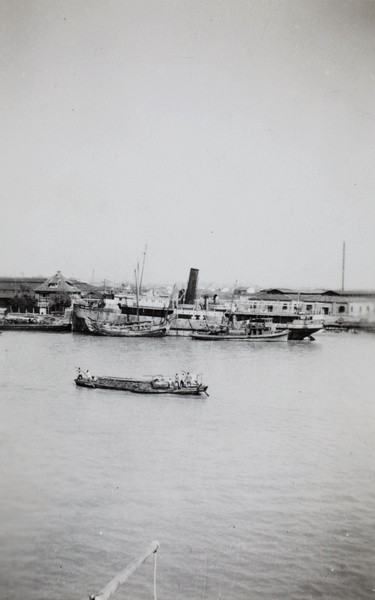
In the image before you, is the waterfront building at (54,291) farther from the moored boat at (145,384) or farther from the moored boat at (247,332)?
the moored boat at (247,332)

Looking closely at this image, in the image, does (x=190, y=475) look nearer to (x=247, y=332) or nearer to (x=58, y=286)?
(x=247, y=332)

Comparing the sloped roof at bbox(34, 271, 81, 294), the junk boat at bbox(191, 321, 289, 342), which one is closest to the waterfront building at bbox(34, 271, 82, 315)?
the sloped roof at bbox(34, 271, 81, 294)

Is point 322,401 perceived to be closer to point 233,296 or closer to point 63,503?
point 233,296

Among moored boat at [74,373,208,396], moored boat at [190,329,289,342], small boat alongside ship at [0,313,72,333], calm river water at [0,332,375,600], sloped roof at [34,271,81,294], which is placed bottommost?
calm river water at [0,332,375,600]

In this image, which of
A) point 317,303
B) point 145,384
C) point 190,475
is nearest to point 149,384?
point 145,384

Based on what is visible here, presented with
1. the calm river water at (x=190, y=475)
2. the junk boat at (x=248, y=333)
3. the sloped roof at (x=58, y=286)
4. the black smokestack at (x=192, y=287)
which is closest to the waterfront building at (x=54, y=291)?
the sloped roof at (x=58, y=286)

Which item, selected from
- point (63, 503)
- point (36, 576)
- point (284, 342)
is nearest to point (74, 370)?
point (63, 503)

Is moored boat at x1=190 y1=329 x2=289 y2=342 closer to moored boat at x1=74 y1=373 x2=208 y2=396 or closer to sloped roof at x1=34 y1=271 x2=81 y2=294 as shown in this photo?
moored boat at x1=74 y1=373 x2=208 y2=396
